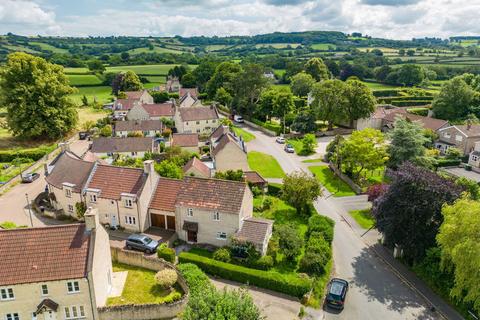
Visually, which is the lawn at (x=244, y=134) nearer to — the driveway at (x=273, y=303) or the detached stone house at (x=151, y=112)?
the detached stone house at (x=151, y=112)

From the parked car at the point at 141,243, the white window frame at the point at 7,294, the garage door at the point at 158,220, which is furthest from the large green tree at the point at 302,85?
the white window frame at the point at 7,294

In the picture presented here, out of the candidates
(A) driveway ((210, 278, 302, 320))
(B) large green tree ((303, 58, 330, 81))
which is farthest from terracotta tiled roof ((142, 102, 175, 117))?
(B) large green tree ((303, 58, 330, 81))

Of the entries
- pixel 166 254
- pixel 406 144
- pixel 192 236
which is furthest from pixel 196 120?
pixel 166 254

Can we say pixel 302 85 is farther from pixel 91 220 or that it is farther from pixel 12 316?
pixel 12 316

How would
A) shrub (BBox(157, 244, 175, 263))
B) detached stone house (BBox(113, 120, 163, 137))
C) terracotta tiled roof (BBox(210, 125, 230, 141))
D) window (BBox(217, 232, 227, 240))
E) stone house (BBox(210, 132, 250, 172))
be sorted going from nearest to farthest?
shrub (BBox(157, 244, 175, 263)) < window (BBox(217, 232, 227, 240)) < stone house (BBox(210, 132, 250, 172)) < terracotta tiled roof (BBox(210, 125, 230, 141)) < detached stone house (BBox(113, 120, 163, 137))

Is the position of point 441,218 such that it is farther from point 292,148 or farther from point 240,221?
point 292,148

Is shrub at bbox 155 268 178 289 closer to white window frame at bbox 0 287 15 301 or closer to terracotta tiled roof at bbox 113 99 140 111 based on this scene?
white window frame at bbox 0 287 15 301

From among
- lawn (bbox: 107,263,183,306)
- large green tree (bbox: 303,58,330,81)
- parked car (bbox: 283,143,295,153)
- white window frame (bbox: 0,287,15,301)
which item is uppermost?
large green tree (bbox: 303,58,330,81)
